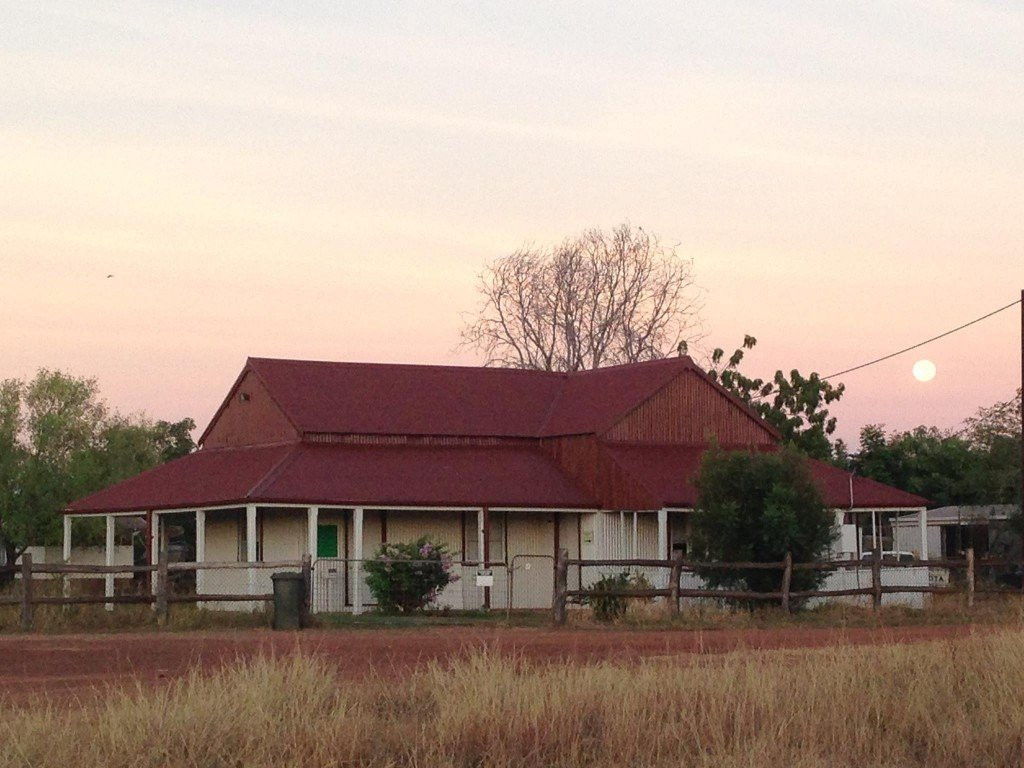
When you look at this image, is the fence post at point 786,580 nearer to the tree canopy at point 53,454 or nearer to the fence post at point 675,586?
the fence post at point 675,586

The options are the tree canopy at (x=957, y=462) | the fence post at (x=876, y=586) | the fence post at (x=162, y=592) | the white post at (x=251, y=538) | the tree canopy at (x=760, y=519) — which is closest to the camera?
the fence post at (x=162, y=592)

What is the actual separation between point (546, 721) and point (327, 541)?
2645 centimetres

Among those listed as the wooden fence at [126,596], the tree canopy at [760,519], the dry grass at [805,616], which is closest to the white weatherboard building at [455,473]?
the tree canopy at [760,519]

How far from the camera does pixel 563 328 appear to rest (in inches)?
2751

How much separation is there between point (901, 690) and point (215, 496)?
2562 centimetres

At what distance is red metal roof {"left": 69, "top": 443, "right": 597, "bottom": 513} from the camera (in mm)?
37938

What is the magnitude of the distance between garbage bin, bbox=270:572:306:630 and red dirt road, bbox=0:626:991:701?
61 centimetres

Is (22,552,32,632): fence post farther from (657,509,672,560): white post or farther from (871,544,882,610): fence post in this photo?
(871,544,882,610): fence post

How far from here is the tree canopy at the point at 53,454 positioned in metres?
A: 62.9

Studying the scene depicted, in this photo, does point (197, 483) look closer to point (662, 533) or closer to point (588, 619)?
point (662, 533)

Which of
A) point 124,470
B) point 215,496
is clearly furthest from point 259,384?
point 124,470

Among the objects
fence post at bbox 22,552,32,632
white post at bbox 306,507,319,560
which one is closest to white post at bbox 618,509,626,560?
white post at bbox 306,507,319,560

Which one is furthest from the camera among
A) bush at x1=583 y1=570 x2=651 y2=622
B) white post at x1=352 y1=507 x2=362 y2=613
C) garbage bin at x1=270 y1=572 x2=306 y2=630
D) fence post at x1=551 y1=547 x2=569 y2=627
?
white post at x1=352 y1=507 x2=362 y2=613

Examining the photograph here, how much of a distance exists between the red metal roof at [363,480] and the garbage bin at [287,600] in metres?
7.32
